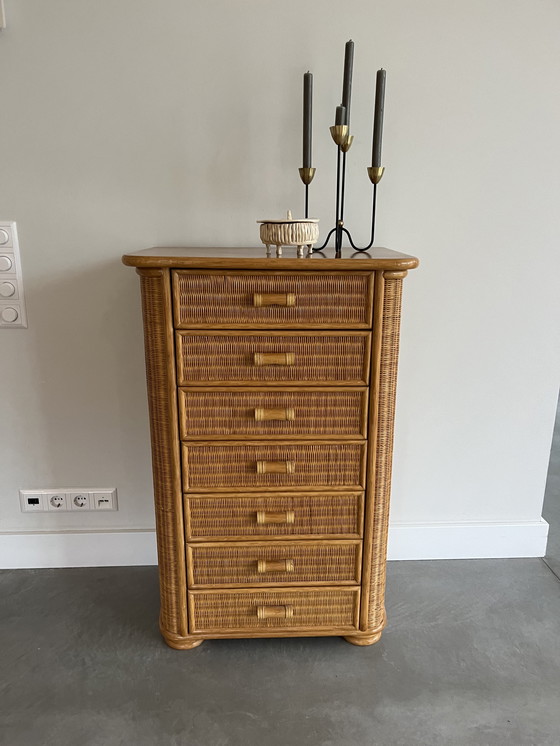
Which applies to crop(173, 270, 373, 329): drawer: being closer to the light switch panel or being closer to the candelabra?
the candelabra

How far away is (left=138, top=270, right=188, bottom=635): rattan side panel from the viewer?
132 centimetres

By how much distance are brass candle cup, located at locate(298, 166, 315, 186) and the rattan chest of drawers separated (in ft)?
0.83

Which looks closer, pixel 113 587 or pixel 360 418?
pixel 360 418

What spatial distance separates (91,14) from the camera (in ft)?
5.02

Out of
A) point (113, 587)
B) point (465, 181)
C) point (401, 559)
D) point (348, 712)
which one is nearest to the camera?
point (348, 712)

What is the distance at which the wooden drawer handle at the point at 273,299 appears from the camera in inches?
51.5

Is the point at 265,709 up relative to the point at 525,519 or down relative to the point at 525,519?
down

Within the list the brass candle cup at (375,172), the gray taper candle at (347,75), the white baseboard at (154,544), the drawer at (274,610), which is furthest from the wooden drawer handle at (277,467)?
the gray taper candle at (347,75)

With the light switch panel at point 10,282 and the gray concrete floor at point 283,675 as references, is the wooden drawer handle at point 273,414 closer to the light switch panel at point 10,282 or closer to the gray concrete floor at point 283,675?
the gray concrete floor at point 283,675

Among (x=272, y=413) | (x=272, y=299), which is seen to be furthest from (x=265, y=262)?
(x=272, y=413)

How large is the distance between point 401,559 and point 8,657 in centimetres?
127

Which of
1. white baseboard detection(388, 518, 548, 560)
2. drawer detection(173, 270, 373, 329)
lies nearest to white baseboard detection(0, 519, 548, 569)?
white baseboard detection(388, 518, 548, 560)

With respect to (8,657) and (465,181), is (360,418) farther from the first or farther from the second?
(8,657)

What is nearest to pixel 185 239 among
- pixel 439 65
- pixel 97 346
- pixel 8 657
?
pixel 97 346
